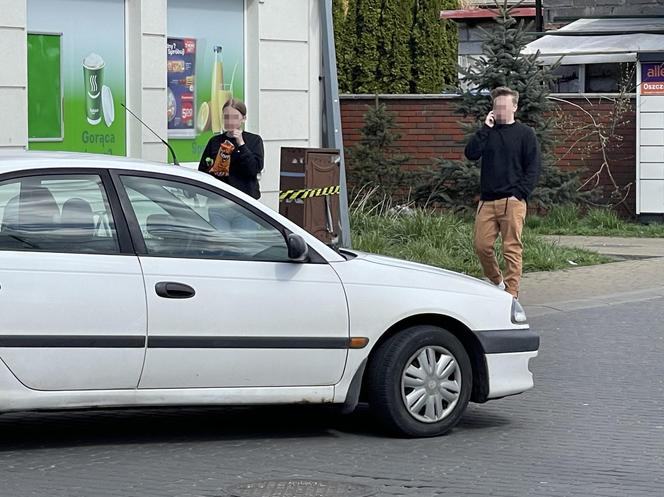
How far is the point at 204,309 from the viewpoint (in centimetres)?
703

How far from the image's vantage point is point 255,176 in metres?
11.2

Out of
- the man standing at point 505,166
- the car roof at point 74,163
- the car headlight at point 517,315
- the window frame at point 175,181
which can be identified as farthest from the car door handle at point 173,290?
the man standing at point 505,166

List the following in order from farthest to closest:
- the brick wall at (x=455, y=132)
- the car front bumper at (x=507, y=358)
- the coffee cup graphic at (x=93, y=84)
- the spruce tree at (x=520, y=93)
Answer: the brick wall at (x=455, y=132) < the spruce tree at (x=520, y=93) < the coffee cup graphic at (x=93, y=84) < the car front bumper at (x=507, y=358)

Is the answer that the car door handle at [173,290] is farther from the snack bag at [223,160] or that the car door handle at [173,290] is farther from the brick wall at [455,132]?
the brick wall at [455,132]

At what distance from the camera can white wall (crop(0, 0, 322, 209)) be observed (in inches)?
580

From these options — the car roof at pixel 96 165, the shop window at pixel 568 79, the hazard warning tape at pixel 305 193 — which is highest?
the shop window at pixel 568 79

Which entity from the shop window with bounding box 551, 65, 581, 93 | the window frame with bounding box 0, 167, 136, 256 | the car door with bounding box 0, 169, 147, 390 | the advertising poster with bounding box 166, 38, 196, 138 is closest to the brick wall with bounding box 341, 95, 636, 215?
the shop window with bounding box 551, 65, 581, 93

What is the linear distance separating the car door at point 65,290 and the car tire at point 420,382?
1.31m

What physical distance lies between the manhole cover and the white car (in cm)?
80

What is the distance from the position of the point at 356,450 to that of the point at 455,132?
1518 centimetres

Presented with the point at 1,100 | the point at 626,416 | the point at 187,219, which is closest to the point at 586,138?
the point at 1,100

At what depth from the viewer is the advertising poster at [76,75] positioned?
14.1m

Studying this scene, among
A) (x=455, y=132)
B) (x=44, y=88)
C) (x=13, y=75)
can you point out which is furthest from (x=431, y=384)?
(x=455, y=132)

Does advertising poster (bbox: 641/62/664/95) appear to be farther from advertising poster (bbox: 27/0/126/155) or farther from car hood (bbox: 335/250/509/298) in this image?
car hood (bbox: 335/250/509/298)
